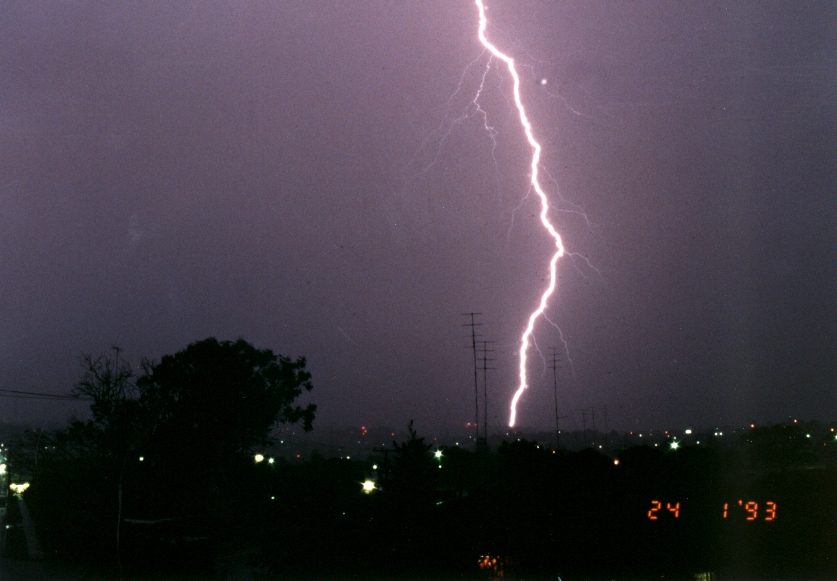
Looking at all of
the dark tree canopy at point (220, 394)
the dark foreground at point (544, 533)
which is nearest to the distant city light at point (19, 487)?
the dark tree canopy at point (220, 394)

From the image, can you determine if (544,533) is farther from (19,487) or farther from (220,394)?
(19,487)

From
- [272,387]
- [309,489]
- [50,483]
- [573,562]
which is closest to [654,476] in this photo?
[573,562]

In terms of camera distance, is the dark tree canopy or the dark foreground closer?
the dark foreground

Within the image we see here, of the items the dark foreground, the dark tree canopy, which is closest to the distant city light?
the dark tree canopy

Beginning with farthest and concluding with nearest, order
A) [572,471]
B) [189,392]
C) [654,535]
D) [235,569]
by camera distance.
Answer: [189,392] < [572,471] < [235,569] < [654,535]

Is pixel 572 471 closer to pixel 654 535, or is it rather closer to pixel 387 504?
pixel 654 535

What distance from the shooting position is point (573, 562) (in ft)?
36.3

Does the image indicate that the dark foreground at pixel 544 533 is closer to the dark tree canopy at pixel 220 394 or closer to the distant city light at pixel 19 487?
the dark tree canopy at pixel 220 394

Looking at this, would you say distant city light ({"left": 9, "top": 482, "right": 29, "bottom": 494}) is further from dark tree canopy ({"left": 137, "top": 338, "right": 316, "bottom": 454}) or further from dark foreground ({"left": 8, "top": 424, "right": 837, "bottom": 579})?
dark foreground ({"left": 8, "top": 424, "right": 837, "bottom": 579})

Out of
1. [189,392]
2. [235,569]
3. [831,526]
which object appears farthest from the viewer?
[189,392]

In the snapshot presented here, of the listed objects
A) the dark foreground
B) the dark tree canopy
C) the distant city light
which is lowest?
the dark foreground

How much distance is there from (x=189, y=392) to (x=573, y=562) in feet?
67.9

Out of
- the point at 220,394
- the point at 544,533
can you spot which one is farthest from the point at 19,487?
the point at 544,533

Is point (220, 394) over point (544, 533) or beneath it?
over
